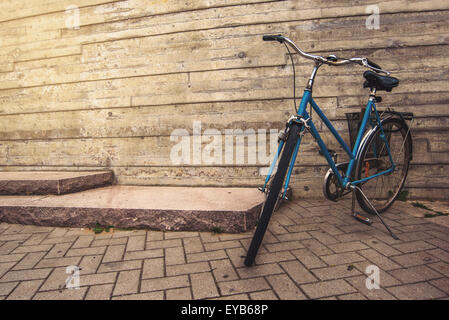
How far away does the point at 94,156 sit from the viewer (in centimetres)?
365

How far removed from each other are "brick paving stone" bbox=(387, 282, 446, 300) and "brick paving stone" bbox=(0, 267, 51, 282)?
7.30 feet

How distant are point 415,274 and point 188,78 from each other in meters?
2.94

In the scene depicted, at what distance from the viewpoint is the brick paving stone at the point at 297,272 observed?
169cm

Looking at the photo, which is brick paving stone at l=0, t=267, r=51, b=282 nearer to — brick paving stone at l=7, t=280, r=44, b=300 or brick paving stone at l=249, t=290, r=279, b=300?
brick paving stone at l=7, t=280, r=44, b=300

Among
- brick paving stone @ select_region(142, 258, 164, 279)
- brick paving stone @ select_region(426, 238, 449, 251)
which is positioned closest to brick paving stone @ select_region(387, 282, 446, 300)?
brick paving stone @ select_region(426, 238, 449, 251)

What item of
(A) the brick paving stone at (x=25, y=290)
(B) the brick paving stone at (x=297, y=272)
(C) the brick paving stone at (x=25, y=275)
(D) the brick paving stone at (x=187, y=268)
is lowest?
(A) the brick paving stone at (x=25, y=290)

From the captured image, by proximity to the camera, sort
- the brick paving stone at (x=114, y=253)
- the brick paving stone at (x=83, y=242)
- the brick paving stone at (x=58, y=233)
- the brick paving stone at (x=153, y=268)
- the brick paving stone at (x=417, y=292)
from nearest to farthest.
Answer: the brick paving stone at (x=417, y=292) < the brick paving stone at (x=153, y=268) < the brick paving stone at (x=114, y=253) < the brick paving stone at (x=83, y=242) < the brick paving stone at (x=58, y=233)

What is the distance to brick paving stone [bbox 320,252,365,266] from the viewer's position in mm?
1886

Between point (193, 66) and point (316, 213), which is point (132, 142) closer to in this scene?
point (193, 66)

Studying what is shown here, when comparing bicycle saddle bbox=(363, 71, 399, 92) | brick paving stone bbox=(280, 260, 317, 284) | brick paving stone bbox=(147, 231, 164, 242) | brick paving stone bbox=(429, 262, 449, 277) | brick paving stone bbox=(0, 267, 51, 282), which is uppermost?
bicycle saddle bbox=(363, 71, 399, 92)

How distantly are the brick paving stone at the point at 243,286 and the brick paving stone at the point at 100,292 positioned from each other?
26.5 inches

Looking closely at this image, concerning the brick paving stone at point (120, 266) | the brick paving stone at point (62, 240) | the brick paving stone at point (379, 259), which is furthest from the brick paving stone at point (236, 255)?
the brick paving stone at point (62, 240)

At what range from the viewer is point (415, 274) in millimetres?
1696

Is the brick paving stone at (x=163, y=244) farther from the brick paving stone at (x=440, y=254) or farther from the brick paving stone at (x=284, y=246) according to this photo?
the brick paving stone at (x=440, y=254)
